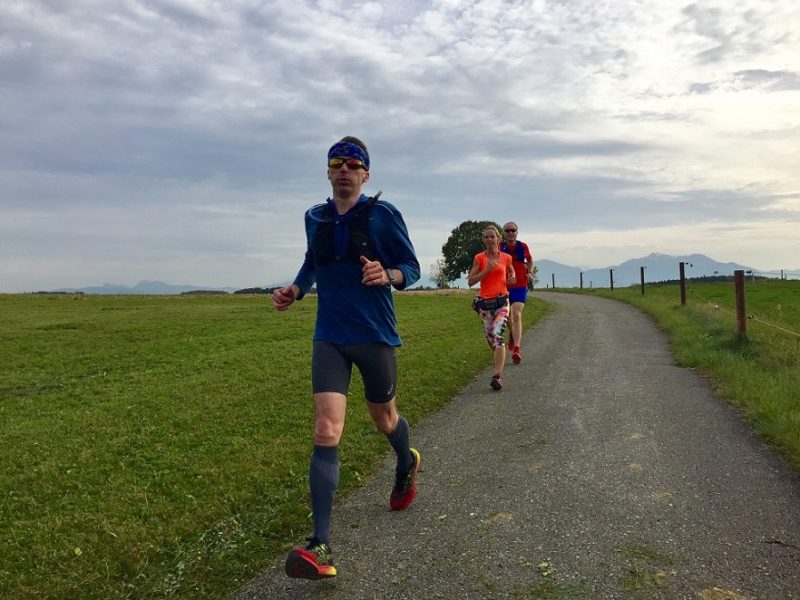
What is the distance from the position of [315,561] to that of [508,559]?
1160 mm

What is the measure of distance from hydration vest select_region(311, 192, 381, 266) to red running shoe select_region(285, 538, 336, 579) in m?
1.76

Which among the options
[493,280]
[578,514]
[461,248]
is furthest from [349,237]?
[461,248]

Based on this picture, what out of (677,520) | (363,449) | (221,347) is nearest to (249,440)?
(363,449)

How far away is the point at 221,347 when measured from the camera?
15633 mm

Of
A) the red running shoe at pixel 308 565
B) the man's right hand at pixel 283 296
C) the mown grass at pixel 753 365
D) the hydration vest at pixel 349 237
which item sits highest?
the hydration vest at pixel 349 237

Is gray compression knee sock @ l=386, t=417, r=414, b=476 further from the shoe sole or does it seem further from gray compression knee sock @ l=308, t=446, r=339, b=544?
the shoe sole

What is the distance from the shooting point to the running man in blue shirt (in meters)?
3.53

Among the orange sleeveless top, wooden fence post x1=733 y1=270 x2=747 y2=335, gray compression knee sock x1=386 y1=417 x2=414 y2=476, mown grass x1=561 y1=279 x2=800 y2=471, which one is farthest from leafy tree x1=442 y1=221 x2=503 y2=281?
gray compression knee sock x1=386 y1=417 x2=414 y2=476

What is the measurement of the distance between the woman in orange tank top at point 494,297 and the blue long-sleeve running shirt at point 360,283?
15.3 feet

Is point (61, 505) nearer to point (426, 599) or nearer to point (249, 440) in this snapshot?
point (249, 440)

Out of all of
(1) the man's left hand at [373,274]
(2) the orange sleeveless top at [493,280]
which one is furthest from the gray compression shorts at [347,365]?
(2) the orange sleeveless top at [493,280]

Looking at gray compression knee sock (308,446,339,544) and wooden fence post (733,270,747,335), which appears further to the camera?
wooden fence post (733,270,747,335)

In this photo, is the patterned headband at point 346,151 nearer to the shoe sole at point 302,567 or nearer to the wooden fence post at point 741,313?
the shoe sole at point 302,567

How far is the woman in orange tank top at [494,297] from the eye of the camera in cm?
839
